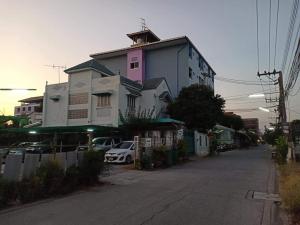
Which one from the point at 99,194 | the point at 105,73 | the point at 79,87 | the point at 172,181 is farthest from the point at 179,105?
the point at 99,194

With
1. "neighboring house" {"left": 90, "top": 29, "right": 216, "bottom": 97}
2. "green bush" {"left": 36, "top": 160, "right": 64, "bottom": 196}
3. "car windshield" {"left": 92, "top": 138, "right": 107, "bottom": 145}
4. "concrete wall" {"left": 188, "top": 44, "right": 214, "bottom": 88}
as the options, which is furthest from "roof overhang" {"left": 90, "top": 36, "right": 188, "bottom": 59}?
"green bush" {"left": 36, "top": 160, "right": 64, "bottom": 196}

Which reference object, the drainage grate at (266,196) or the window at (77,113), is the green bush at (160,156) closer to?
the drainage grate at (266,196)

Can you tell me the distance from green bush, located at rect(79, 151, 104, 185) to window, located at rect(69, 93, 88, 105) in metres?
22.4

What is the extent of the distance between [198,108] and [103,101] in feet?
34.8

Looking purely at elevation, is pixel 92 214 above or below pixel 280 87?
below

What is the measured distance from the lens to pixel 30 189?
368 inches

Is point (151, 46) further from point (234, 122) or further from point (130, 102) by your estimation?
point (234, 122)

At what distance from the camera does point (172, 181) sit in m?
14.2

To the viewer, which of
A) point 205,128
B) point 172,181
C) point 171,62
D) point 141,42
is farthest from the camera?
point 141,42

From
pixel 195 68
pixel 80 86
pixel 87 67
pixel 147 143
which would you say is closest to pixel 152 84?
pixel 87 67

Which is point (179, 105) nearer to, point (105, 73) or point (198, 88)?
point (198, 88)

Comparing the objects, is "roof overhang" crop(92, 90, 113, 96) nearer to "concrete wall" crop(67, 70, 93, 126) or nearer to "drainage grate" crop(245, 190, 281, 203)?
"concrete wall" crop(67, 70, 93, 126)

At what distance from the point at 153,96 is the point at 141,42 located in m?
17.3

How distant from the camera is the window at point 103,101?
108ft
